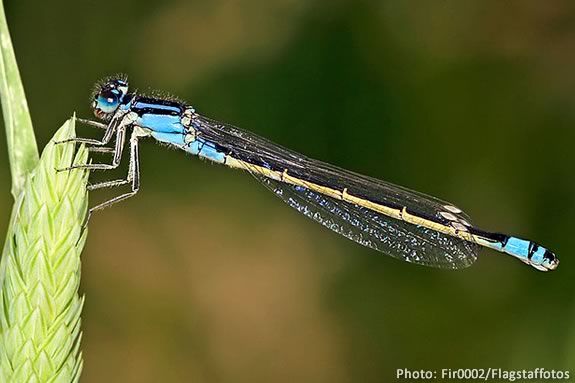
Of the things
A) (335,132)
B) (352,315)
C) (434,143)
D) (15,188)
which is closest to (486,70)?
(434,143)

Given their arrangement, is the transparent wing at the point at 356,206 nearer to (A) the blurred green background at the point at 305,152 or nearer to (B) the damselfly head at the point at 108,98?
(A) the blurred green background at the point at 305,152

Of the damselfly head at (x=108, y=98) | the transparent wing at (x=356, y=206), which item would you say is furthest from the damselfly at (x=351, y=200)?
the damselfly head at (x=108, y=98)

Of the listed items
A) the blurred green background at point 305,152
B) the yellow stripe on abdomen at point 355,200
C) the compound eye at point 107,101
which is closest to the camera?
the compound eye at point 107,101

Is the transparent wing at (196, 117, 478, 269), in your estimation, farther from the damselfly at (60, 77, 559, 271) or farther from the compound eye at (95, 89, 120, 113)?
the compound eye at (95, 89, 120, 113)

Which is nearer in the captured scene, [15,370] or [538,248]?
[15,370]

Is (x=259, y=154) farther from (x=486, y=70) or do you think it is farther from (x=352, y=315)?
(x=486, y=70)

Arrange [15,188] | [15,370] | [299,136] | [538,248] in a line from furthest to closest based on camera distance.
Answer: [299,136] → [538,248] → [15,188] → [15,370]

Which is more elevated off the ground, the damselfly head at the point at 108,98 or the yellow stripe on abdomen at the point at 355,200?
the damselfly head at the point at 108,98
